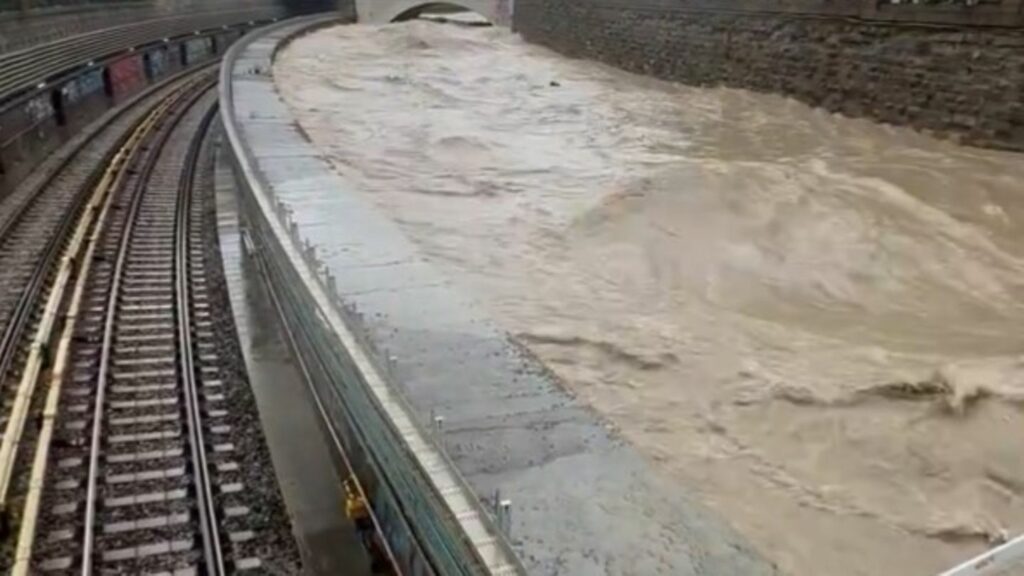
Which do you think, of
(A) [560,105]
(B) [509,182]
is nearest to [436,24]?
(A) [560,105]

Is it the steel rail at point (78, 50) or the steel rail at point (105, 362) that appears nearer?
the steel rail at point (105, 362)

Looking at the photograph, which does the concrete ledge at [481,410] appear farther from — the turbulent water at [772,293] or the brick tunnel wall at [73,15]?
the brick tunnel wall at [73,15]

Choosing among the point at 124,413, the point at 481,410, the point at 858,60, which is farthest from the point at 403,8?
the point at 481,410

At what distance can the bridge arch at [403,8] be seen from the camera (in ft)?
148

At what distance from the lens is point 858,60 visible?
16203mm

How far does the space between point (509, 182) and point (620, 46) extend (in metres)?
16.2

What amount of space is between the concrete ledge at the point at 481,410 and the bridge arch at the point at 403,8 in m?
37.0

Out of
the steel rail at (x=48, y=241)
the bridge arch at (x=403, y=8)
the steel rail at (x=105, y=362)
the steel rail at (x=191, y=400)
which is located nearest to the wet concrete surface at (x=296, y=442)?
the steel rail at (x=191, y=400)

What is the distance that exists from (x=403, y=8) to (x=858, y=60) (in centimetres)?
3513

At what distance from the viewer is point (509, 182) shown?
13.6m

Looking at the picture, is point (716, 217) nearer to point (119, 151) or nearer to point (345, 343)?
point (345, 343)

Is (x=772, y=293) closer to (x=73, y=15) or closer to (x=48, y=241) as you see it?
(x=48, y=241)

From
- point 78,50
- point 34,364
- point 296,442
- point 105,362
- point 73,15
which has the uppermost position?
point 73,15

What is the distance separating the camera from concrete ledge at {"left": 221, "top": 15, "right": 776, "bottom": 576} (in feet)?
13.5
